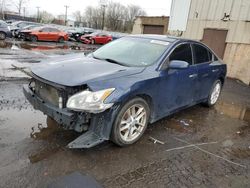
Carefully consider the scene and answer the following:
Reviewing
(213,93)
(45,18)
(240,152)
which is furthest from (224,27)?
(45,18)

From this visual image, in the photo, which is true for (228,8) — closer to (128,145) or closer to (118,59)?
(118,59)

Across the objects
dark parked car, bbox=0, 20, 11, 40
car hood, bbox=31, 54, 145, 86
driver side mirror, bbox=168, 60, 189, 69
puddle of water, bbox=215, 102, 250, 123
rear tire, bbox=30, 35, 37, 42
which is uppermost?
driver side mirror, bbox=168, 60, 189, 69

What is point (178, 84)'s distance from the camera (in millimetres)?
4270

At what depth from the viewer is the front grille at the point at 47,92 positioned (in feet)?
10.7

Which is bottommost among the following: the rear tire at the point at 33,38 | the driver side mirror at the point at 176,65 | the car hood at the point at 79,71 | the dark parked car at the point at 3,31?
the rear tire at the point at 33,38

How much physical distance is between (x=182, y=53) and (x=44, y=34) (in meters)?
19.8

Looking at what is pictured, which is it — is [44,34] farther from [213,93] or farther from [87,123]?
[87,123]

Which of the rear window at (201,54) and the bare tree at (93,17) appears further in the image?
the bare tree at (93,17)

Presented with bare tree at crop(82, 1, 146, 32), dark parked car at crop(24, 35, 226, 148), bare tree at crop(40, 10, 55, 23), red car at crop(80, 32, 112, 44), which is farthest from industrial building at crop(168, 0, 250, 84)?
bare tree at crop(40, 10, 55, 23)

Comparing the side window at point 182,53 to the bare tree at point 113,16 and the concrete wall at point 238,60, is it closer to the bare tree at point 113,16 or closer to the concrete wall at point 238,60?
the concrete wall at point 238,60

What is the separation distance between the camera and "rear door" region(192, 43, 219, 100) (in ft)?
16.1

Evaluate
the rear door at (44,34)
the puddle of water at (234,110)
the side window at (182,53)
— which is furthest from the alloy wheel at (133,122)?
the rear door at (44,34)

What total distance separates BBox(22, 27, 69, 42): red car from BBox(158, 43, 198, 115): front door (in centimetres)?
1930

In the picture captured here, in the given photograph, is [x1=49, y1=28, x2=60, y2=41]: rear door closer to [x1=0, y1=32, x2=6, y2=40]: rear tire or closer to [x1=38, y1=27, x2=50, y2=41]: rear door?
[x1=38, y1=27, x2=50, y2=41]: rear door
